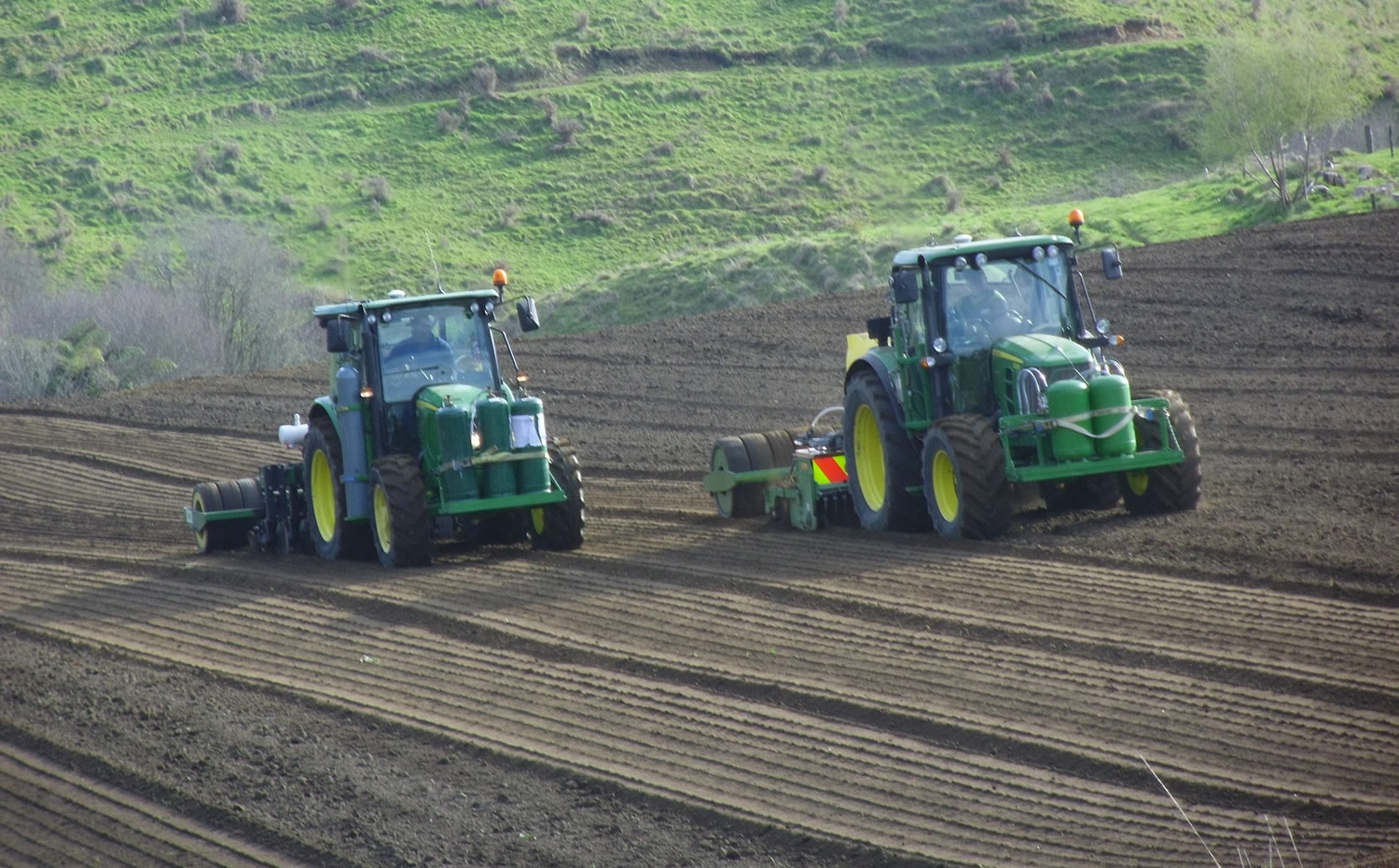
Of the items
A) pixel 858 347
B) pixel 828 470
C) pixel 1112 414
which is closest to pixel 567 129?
pixel 858 347

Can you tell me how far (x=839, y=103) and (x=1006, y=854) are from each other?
43.9 meters

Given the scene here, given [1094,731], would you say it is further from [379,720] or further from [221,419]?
[221,419]

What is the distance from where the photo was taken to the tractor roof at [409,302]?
1413cm

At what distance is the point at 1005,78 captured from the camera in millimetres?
48906

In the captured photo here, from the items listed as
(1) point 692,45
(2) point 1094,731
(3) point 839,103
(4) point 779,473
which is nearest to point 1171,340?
(4) point 779,473

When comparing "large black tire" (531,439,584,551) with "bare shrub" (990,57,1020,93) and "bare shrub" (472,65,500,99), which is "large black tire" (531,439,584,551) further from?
"bare shrub" (472,65,500,99)

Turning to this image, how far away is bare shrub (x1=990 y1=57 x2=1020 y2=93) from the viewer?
48.8 m

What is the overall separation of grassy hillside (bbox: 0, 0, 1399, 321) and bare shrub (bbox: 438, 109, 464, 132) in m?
0.11

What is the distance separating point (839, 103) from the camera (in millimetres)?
49094

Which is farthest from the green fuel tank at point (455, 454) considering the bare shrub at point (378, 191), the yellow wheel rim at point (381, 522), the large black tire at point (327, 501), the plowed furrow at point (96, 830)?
the bare shrub at point (378, 191)

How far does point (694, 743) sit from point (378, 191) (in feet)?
127

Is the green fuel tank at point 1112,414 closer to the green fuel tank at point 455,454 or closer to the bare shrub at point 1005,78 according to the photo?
the green fuel tank at point 455,454

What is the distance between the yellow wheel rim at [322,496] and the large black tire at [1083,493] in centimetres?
627

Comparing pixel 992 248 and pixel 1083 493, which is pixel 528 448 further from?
pixel 1083 493
